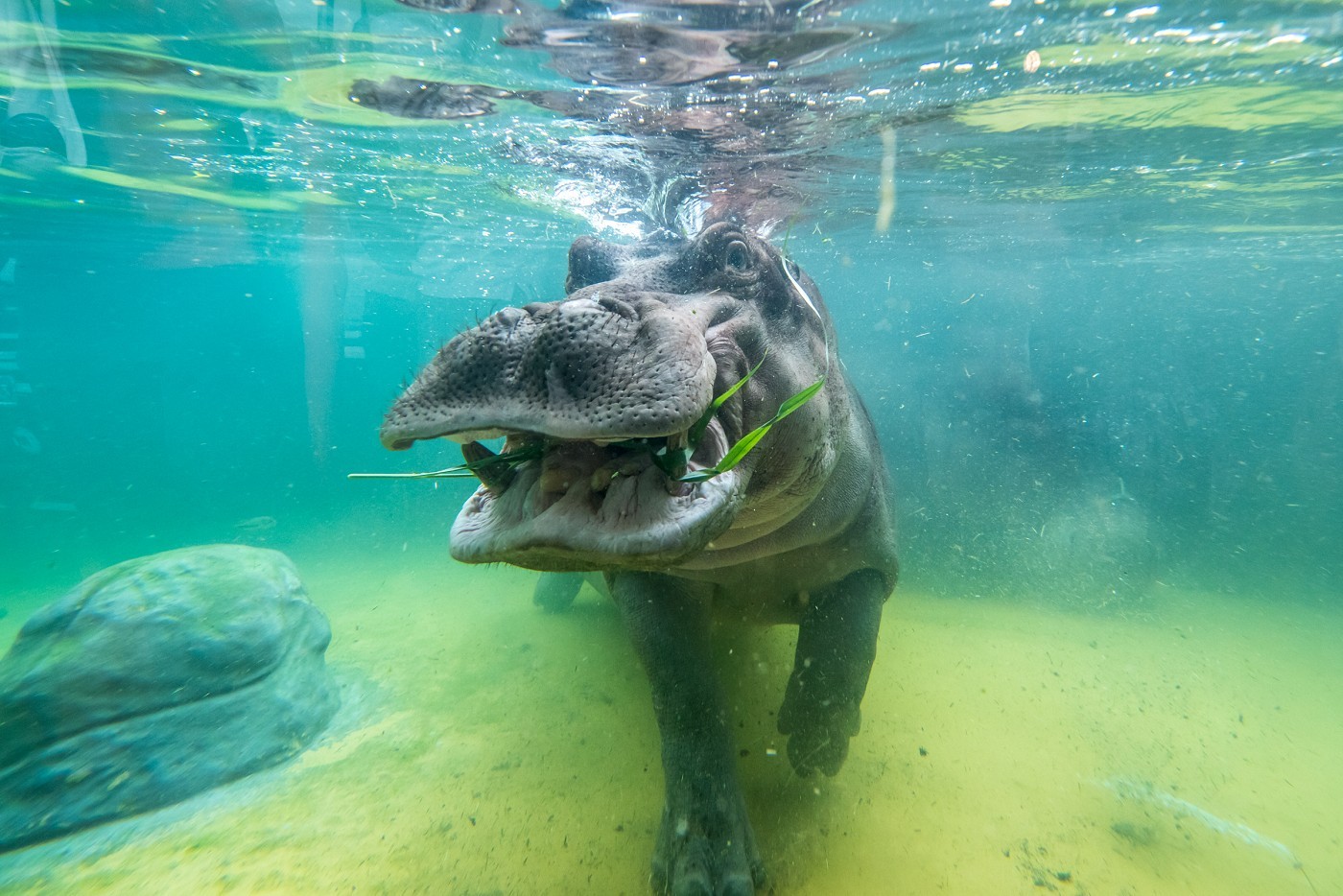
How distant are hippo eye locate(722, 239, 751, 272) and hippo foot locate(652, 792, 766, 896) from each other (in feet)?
8.17

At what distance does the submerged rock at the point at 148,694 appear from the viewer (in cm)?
418

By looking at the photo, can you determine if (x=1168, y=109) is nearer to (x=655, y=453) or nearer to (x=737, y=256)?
(x=737, y=256)

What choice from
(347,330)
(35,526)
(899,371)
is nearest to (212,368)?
(347,330)

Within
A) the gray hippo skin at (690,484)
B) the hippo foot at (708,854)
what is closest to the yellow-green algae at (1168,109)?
the gray hippo skin at (690,484)

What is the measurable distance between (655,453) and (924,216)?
1555cm

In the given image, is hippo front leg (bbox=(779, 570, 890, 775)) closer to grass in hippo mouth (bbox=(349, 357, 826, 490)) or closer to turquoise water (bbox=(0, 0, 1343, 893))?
turquoise water (bbox=(0, 0, 1343, 893))

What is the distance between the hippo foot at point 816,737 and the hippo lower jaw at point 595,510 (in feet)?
6.31

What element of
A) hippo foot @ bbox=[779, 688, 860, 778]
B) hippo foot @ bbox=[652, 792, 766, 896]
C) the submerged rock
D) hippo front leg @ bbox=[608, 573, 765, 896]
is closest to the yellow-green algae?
hippo front leg @ bbox=[608, 573, 765, 896]

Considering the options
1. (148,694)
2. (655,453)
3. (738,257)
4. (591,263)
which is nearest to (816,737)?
(655,453)

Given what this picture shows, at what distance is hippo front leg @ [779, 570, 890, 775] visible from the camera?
355cm

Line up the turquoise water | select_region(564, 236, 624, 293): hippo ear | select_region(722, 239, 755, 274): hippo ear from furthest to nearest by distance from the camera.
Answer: the turquoise water → select_region(564, 236, 624, 293): hippo ear → select_region(722, 239, 755, 274): hippo ear

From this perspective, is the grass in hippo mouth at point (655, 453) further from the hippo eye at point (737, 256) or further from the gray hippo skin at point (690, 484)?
the hippo eye at point (737, 256)

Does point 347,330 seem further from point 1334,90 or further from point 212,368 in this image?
point 1334,90

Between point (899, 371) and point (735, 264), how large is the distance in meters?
8.32
